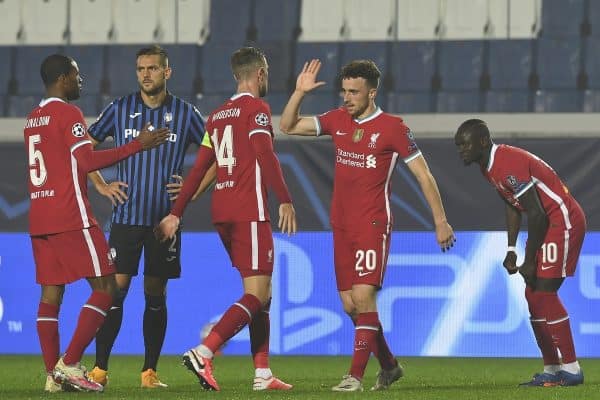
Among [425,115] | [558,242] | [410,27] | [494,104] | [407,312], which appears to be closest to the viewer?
[558,242]

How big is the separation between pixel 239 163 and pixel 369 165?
0.63 metres

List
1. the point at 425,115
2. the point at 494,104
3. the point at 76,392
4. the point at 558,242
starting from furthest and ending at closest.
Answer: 1. the point at 494,104
2. the point at 425,115
3. the point at 558,242
4. the point at 76,392

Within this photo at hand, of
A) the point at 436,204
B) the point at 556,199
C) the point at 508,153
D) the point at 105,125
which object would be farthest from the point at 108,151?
the point at 556,199

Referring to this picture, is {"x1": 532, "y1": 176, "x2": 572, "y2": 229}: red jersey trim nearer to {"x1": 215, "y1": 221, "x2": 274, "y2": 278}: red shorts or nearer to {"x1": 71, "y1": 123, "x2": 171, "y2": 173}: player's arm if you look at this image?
{"x1": 215, "y1": 221, "x2": 274, "y2": 278}: red shorts

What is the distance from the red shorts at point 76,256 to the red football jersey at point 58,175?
46 millimetres

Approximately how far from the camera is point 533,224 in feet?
19.8

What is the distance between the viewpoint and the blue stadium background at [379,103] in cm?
946

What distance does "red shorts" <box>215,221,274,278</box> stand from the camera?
5.76 meters

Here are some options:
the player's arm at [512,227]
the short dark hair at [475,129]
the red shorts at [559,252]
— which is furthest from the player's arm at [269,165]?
the red shorts at [559,252]

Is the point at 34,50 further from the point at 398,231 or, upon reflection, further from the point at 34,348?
the point at 398,231

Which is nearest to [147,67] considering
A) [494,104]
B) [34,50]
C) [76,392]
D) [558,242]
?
[76,392]

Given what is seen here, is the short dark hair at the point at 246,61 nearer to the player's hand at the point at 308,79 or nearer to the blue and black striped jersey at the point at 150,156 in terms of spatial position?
the player's hand at the point at 308,79

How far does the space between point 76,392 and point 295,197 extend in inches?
180

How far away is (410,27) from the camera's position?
13.6 metres
